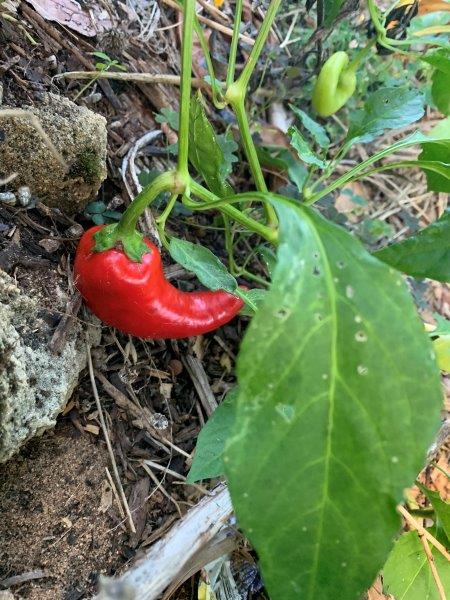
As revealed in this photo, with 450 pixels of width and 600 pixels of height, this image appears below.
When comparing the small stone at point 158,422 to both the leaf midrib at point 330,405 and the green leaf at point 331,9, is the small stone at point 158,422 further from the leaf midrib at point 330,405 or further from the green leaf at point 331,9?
the green leaf at point 331,9

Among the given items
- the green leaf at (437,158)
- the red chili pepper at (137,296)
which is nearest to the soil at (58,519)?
the red chili pepper at (137,296)

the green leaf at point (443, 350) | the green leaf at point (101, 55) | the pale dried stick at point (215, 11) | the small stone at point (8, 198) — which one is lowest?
the green leaf at point (443, 350)

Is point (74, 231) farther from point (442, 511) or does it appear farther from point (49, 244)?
point (442, 511)

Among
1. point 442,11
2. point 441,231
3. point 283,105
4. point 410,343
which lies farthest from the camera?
point 283,105

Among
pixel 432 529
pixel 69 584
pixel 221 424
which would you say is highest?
pixel 221 424

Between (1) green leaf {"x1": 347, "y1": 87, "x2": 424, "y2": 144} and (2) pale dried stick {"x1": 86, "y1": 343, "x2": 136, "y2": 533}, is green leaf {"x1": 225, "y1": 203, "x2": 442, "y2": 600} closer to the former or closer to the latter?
(2) pale dried stick {"x1": 86, "y1": 343, "x2": 136, "y2": 533}

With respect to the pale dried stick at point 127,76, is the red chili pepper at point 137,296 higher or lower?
lower

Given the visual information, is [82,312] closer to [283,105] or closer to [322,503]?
[322,503]

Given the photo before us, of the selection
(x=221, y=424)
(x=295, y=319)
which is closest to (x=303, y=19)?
(x=221, y=424)
